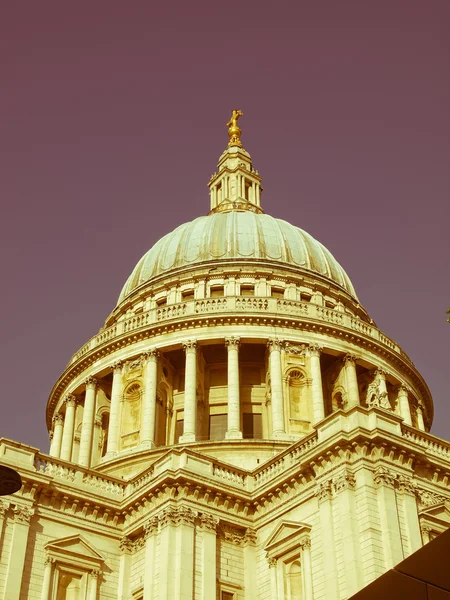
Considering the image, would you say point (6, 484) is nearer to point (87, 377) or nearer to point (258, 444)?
point (258, 444)

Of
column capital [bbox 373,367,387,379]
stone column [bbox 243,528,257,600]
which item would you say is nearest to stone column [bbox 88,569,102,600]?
stone column [bbox 243,528,257,600]

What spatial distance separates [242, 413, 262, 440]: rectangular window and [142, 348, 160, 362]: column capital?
235 inches

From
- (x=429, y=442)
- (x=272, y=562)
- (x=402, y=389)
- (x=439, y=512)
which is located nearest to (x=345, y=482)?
(x=439, y=512)

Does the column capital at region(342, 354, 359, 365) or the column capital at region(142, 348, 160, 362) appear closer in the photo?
the column capital at region(142, 348, 160, 362)

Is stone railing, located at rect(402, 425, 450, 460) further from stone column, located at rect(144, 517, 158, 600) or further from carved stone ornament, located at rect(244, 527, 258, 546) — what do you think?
stone column, located at rect(144, 517, 158, 600)

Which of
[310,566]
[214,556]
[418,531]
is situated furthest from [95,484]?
[418,531]

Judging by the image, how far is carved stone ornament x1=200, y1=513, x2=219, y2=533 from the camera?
101 feet

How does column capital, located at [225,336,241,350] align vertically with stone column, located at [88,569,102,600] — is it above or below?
above

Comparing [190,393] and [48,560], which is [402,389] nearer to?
[190,393]

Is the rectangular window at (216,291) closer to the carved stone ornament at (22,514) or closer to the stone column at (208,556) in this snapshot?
the stone column at (208,556)

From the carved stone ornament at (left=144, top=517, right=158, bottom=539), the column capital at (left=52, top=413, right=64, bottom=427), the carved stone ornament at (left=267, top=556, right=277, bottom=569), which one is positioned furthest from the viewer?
the column capital at (left=52, top=413, right=64, bottom=427)

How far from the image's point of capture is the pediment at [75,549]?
99.2 feet

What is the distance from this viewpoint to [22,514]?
1179 inches

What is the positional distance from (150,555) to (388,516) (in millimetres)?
9049
